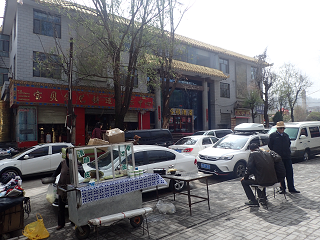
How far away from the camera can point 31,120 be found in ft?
47.4

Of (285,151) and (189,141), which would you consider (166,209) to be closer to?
(285,151)

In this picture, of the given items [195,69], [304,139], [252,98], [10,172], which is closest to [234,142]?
[304,139]

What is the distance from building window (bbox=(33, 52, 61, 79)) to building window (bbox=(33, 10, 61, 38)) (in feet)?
4.93

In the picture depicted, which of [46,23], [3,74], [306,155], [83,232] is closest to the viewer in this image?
[83,232]

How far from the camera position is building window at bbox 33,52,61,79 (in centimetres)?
1468

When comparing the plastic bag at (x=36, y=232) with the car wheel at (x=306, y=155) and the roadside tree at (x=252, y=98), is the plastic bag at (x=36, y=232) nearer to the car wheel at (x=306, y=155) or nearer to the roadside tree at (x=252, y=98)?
the car wheel at (x=306, y=155)

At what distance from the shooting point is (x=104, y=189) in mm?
4383

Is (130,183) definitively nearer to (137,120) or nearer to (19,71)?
(19,71)

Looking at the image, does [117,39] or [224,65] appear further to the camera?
[224,65]

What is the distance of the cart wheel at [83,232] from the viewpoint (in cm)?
431

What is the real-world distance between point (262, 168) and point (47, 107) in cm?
1362

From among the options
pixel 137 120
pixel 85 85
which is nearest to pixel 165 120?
pixel 137 120

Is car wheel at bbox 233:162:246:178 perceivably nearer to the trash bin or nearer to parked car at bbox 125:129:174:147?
parked car at bbox 125:129:174:147

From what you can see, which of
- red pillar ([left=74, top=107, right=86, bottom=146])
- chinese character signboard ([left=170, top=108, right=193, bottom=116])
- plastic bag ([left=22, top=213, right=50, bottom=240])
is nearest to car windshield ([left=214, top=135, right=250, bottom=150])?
plastic bag ([left=22, top=213, right=50, bottom=240])
